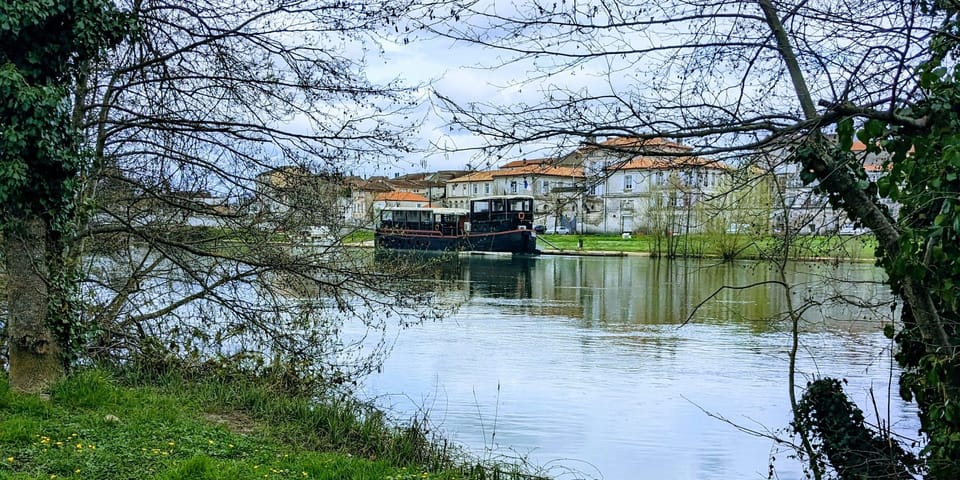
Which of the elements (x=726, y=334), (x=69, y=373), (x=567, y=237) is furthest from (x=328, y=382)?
(x=567, y=237)

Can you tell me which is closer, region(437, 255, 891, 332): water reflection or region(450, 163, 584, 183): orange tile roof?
region(450, 163, 584, 183): orange tile roof

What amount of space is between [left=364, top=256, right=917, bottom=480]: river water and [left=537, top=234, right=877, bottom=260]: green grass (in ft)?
0.73

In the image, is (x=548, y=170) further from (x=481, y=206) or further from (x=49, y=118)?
(x=481, y=206)

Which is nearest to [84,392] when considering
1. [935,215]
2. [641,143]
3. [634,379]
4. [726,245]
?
[641,143]

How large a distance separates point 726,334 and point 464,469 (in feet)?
36.9

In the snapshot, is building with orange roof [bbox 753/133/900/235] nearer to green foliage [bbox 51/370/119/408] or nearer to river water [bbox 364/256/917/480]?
river water [bbox 364/256/917/480]

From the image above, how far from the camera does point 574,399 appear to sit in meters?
10.3

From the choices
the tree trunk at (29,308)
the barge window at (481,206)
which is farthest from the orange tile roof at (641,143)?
the barge window at (481,206)

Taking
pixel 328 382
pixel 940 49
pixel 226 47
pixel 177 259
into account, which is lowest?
pixel 328 382

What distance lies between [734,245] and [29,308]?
25.6ft

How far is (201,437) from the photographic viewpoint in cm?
534

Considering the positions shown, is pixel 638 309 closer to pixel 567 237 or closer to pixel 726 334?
pixel 726 334

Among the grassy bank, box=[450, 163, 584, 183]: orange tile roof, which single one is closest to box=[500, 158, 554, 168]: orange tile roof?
box=[450, 163, 584, 183]: orange tile roof

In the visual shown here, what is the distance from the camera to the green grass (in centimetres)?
539
